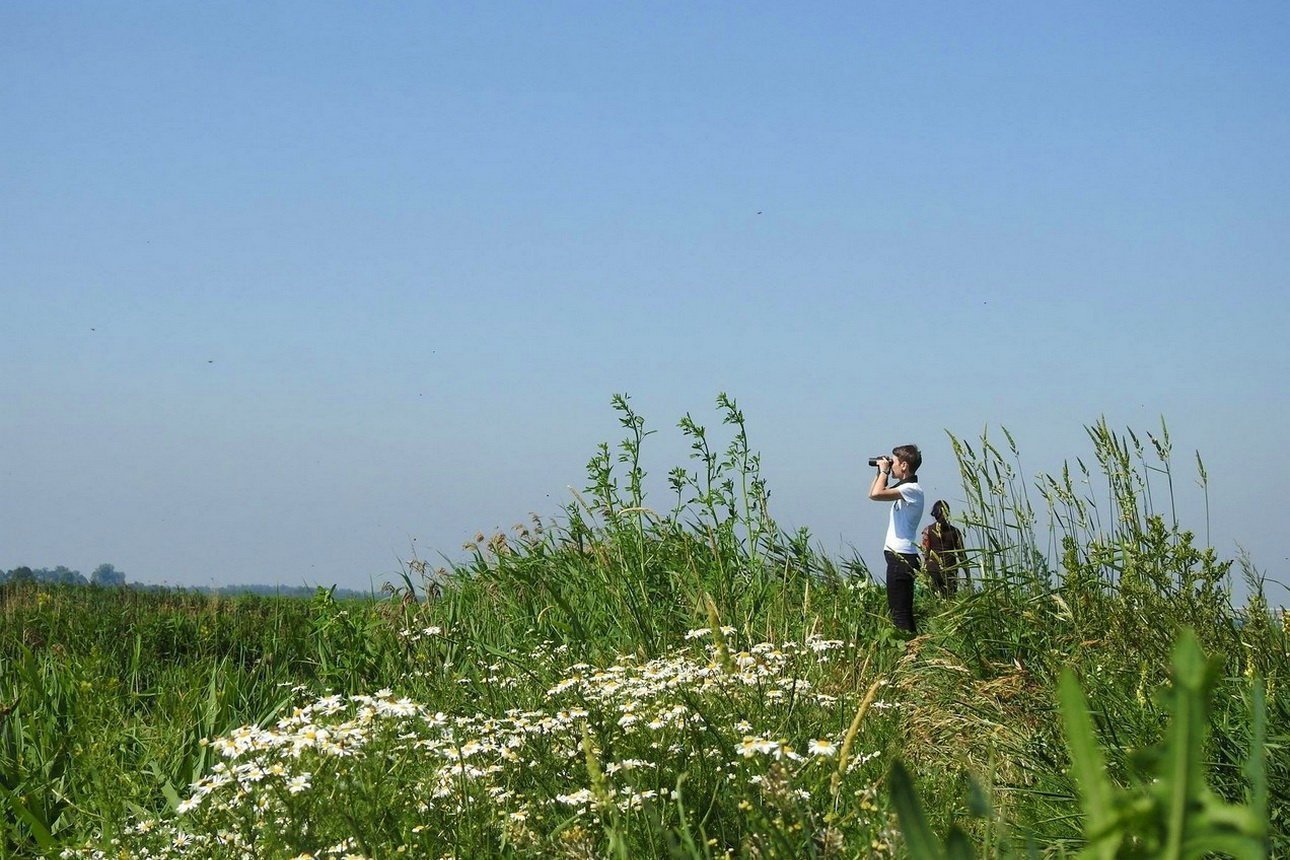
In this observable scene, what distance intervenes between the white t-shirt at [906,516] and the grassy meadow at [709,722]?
3.84 feet

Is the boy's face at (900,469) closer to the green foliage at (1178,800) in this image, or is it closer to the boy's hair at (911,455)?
the boy's hair at (911,455)

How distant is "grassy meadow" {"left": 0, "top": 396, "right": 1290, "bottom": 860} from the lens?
2195 millimetres

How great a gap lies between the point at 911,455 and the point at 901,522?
0.78 meters

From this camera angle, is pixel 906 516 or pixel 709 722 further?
pixel 906 516

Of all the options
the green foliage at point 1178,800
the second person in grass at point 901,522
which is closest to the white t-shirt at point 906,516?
the second person in grass at point 901,522

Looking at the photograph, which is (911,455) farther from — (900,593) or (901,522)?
(900,593)

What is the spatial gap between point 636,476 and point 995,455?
8.98 ft

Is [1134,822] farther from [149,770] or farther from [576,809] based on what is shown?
[149,770]

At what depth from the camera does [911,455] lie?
33.9 feet

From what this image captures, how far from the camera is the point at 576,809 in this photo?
145 inches

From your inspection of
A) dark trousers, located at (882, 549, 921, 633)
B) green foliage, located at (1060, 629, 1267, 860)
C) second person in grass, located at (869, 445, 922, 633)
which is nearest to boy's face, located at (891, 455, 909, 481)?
second person in grass, located at (869, 445, 922, 633)

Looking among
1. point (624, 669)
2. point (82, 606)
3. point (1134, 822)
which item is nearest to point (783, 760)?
point (624, 669)

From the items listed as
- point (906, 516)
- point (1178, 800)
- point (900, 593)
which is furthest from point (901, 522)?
point (1178, 800)

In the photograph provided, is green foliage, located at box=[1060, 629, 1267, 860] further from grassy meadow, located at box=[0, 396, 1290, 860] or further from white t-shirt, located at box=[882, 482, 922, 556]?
white t-shirt, located at box=[882, 482, 922, 556]
